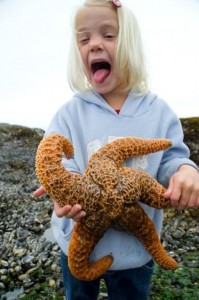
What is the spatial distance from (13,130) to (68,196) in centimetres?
2024

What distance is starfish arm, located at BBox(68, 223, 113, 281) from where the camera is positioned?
266cm

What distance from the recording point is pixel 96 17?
2.94 meters

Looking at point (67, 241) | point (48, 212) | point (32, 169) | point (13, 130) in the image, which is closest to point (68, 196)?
point (67, 241)

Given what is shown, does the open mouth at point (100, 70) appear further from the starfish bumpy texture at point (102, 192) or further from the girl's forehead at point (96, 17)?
the starfish bumpy texture at point (102, 192)

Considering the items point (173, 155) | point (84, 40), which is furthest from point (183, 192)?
point (84, 40)

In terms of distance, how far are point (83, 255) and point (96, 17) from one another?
1.86 meters

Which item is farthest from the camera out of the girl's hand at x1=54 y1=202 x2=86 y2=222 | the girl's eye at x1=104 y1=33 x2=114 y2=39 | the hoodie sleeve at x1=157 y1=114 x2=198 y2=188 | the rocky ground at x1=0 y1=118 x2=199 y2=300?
the rocky ground at x1=0 y1=118 x2=199 y2=300

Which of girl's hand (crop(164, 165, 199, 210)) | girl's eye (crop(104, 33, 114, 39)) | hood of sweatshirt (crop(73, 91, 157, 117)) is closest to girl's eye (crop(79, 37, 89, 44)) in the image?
girl's eye (crop(104, 33, 114, 39))

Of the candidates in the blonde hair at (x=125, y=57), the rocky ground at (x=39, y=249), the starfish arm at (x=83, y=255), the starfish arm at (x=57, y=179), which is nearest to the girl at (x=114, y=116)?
the blonde hair at (x=125, y=57)

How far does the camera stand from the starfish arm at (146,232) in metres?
2.68

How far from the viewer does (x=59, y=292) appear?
528cm

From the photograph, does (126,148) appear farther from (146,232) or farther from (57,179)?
(146,232)

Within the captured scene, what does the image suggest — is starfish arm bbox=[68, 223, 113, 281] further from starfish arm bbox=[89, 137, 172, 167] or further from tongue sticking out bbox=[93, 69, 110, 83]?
tongue sticking out bbox=[93, 69, 110, 83]

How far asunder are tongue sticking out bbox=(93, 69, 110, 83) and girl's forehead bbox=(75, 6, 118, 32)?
356 mm
